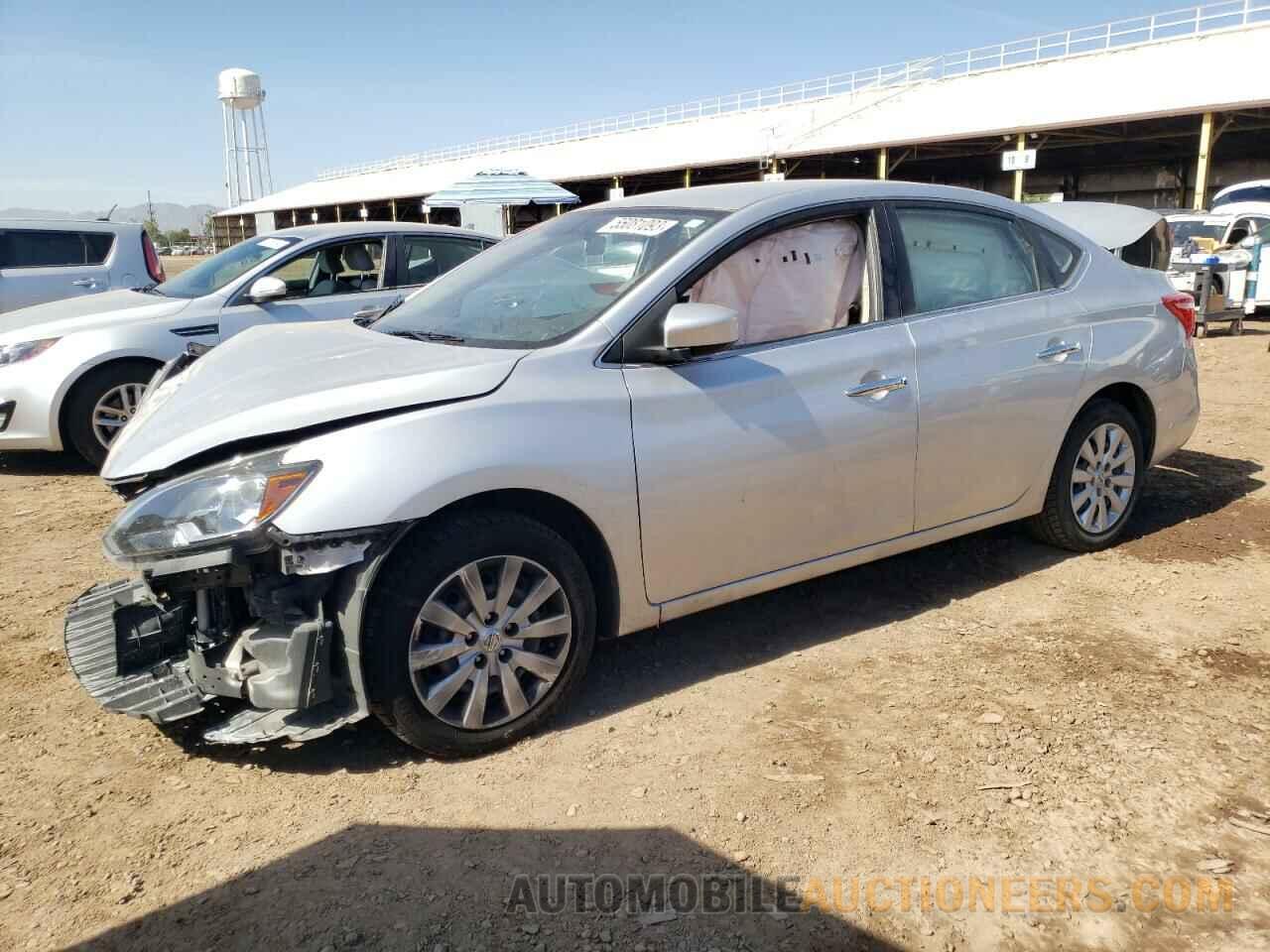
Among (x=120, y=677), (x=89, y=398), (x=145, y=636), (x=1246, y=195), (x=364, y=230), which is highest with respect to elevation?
(x=1246, y=195)

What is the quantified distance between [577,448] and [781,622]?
4.78 feet

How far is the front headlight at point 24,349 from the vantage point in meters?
6.41

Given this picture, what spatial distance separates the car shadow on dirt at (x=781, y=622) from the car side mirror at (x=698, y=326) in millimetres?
1251

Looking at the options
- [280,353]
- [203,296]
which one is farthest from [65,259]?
[280,353]

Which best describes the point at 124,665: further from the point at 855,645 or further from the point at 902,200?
the point at 902,200

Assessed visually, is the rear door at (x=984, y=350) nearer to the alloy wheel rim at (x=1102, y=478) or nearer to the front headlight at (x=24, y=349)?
the alloy wheel rim at (x=1102, y=478)

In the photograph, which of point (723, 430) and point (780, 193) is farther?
point (780, 193)

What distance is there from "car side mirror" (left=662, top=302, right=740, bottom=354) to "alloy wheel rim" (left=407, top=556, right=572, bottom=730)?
0.85m

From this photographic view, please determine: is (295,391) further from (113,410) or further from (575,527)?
(113,410)

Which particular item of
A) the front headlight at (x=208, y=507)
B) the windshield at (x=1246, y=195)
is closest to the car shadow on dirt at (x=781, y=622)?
the front headlight at (x=208, y=507)

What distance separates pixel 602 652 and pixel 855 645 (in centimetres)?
100

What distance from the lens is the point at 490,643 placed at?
2.94 metres

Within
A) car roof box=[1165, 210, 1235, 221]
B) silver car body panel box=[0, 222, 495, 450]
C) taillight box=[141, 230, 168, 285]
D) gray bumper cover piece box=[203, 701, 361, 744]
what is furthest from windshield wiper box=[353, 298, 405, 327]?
car roof box=[1165, 210, 1235, 221]

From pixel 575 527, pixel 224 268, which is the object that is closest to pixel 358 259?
pixel 224 268
